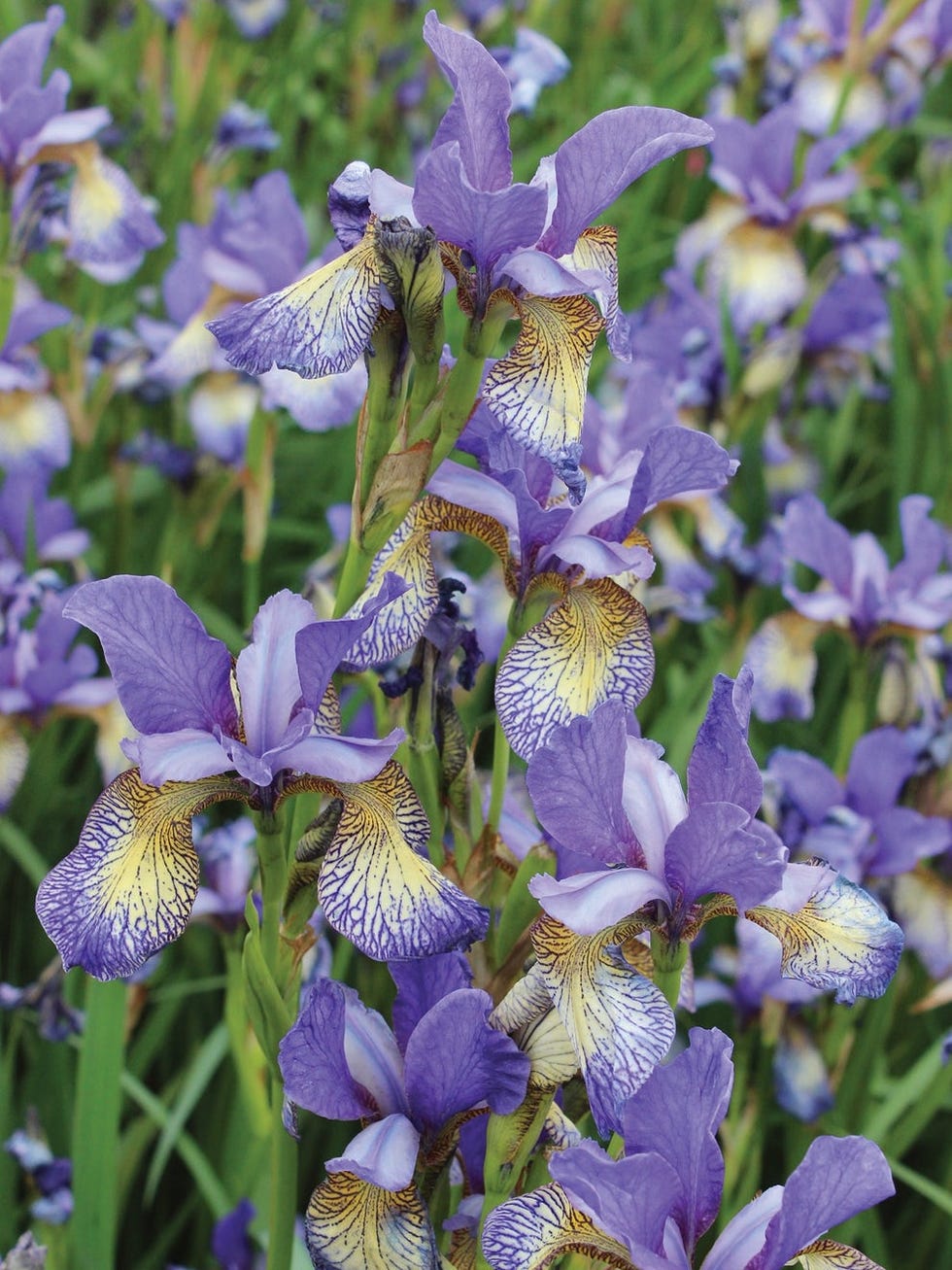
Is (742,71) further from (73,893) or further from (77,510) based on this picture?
(73,893)

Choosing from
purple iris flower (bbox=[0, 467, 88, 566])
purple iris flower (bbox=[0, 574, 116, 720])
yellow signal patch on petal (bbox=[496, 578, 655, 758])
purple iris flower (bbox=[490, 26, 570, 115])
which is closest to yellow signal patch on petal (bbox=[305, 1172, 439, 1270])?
yellow signal patch on petal (bbox=[496, 578, 655, 758])

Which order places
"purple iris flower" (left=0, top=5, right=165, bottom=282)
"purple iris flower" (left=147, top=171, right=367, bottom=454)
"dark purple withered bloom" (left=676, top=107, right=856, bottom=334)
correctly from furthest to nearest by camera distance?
"dark purple withered bloom" (left=676, top=107, right=856, bottom=334) < "purple iris flower" (left=147, top=171, right=367, bottom=454) < "purple iris flower" (left=0, top=5, right=165, bottom=282)

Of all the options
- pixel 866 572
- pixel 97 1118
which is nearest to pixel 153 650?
pixel 97 1118

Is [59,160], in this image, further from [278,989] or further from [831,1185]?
[831,1185]

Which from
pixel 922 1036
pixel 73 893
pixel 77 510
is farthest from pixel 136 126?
pixel 73 893

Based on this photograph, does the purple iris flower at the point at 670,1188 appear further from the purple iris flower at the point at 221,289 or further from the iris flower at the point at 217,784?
the purple iris flower at the point at 221,289

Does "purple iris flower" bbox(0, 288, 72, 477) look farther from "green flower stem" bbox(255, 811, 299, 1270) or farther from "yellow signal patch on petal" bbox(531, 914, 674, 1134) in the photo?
"yellow signal patch on petal" bbox(531, 914, 674, 1134)

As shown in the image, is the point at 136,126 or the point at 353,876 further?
the point at 136,126
